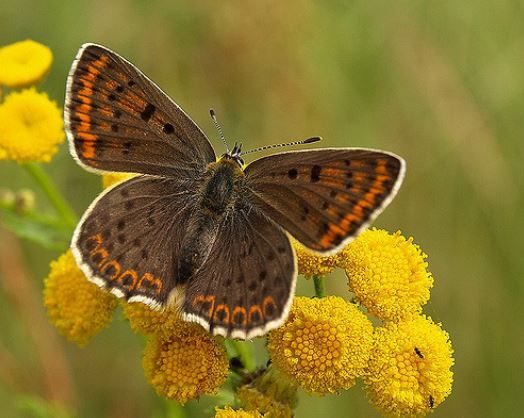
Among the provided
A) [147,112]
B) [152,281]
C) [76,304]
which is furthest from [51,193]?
[152,281]

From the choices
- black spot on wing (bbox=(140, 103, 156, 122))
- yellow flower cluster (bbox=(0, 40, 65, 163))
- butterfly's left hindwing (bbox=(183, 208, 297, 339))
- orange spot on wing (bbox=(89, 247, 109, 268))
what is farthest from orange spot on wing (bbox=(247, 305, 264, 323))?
yellow flower cluster (bbox=(0, 40, 65, 163))

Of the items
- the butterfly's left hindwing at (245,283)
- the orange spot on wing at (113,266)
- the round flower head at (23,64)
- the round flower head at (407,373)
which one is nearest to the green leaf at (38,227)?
the round flower head at (23,64)

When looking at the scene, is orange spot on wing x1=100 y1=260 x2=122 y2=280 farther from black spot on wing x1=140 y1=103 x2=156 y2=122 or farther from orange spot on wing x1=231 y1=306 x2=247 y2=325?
black spot on wing x1=140 y1=103 x2=156 y2=122

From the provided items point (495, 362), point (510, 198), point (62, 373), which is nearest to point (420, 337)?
point (495, 362)

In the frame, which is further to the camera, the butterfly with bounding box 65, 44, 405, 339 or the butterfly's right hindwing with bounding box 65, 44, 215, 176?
the butterfly's right hindwing with bounding box 65, 44, 215, 176

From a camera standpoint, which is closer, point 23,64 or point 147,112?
point 147,112

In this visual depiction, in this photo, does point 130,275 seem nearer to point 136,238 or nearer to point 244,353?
point 136,238

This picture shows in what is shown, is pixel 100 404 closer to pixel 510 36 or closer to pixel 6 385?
pixel 6 385

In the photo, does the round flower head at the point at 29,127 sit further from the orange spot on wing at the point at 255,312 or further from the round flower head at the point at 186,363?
the orange spot on wing at the point at 255,312
